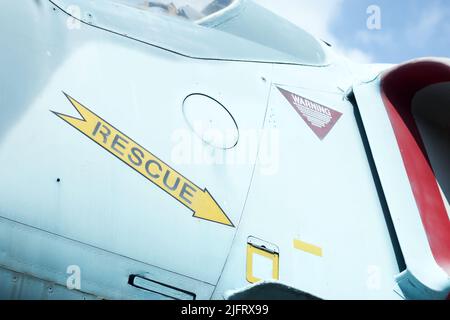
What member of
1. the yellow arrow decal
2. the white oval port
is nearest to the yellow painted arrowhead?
the yellow arrow decal

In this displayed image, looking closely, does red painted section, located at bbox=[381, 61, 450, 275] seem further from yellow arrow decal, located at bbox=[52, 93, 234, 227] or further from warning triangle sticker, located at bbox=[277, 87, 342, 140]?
yellow arrow decal, located at bbox=[52, 93, 234, 227]

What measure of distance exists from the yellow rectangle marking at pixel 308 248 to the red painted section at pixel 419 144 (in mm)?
888

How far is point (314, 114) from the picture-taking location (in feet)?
11.0

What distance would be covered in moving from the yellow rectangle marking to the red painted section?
888 millimetres

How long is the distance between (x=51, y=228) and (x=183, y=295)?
64cm

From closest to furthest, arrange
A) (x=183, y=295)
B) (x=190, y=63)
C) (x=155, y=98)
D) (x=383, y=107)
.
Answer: (x=183, y=295) < (x=155, y=98) < (x=190, y=63) < (x=383, y=107)

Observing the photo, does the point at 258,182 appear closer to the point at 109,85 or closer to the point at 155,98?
the point at 155,98

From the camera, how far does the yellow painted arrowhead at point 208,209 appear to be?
8.08 feet

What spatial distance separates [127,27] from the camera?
2713mm

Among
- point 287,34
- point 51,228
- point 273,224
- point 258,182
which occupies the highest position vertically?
point 287,34

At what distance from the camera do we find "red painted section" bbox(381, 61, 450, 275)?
3398 millimetres

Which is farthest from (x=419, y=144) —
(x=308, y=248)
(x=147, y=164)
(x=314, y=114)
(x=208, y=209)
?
(x=147, y=164)

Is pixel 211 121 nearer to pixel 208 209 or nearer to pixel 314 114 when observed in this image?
pixel 208 209

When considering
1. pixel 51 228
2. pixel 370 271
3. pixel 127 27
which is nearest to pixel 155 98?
pixel 127 27
